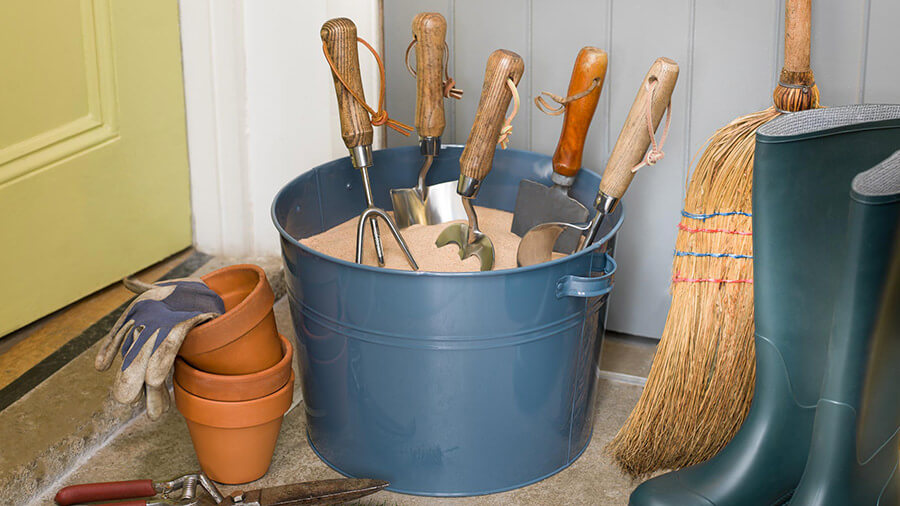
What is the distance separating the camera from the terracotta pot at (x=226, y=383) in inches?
48.1

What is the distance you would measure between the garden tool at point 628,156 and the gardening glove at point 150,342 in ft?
1.55

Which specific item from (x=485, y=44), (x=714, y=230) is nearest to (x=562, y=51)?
(x=485, y=44)

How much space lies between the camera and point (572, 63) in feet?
5.12

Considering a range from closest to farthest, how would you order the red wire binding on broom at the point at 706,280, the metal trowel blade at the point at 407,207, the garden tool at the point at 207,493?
the garden tool at the point at 207,493 < the red wire binding on broom at the point at 706,280 < the metal trowel blade at the point at 407,207

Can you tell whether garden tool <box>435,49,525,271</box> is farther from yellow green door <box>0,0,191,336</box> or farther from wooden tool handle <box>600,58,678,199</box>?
yellow green door <box>0,0,191,336</box>

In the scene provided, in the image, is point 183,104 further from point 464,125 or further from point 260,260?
point 464,125

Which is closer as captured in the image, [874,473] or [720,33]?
[874,473]

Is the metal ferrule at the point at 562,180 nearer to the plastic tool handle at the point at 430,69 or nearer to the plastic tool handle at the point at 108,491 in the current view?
the plastic tool handle at the point at 430,69

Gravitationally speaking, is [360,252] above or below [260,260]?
above

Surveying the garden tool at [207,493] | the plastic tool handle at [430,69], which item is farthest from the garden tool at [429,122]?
the garden tool at [207,493]

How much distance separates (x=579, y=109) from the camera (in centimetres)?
135

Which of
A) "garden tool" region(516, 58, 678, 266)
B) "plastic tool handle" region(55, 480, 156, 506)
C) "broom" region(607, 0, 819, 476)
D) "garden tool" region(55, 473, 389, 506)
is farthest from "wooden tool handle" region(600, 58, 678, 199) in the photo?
"plastic tool handle" region(55, 480, 156, 506)

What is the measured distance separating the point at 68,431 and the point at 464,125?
84 centimetres

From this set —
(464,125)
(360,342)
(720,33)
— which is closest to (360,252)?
(360,342)
